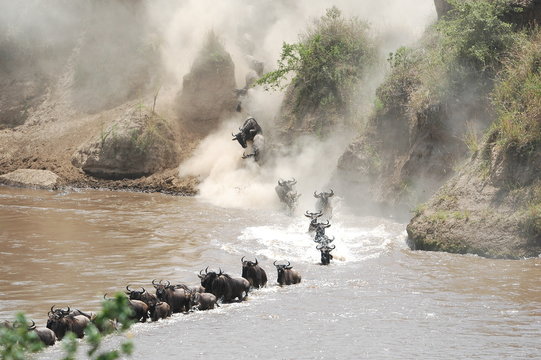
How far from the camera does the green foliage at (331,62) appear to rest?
982 inches

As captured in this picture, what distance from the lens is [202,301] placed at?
11.3 m

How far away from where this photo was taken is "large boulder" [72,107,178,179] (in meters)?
28.3

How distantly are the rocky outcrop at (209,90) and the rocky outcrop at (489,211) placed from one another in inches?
576

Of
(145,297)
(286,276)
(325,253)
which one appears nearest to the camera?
(145,297)

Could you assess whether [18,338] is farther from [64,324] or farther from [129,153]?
[129,153]

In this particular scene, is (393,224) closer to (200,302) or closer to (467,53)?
(467,53)

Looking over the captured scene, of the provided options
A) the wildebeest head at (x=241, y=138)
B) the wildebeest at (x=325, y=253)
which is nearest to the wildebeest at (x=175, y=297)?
the wildebeest at (x=325, y=253)

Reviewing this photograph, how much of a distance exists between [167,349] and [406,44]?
56.0ft

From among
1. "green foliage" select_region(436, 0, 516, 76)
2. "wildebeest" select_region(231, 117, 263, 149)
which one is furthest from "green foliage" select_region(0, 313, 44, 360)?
"wildebeest" select_region(231, 117, 263, 149)

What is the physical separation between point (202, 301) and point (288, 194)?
Answer: 10.7 metres

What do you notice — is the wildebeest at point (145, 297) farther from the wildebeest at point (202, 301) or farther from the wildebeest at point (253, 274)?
the wildebeest at point (253, 274)

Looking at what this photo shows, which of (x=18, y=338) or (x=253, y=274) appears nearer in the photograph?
(x=18, y=338)

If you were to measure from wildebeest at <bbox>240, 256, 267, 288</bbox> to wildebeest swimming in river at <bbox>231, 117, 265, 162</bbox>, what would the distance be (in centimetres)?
1320

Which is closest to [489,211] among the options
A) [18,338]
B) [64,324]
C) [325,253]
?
[325,253]
